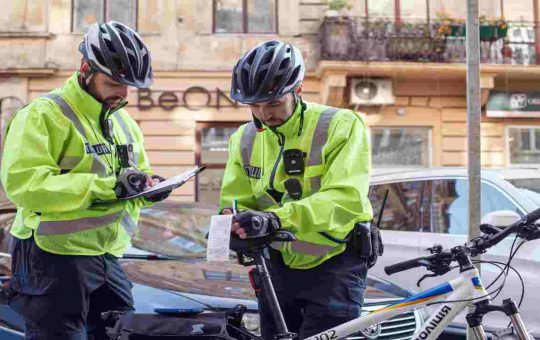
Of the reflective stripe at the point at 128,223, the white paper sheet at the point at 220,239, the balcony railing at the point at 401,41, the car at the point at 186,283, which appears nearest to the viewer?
the white paper sheet at the point at 220,239

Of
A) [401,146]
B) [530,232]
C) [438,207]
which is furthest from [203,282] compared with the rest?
[401,146]

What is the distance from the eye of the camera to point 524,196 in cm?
504

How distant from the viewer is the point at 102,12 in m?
14.2

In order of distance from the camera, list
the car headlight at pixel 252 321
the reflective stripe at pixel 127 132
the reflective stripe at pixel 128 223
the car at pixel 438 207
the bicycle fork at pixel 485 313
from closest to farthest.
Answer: the bicycle fork at pixel 485 313, the reflective stripe at pixel 128 223, the reflective stripe at pixel 127 132, the car headlight at pixel 252 321, the car at pixel 438 207

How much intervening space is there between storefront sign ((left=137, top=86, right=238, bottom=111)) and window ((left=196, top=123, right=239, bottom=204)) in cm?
42

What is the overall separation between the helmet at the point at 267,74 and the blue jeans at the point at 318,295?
0.63m

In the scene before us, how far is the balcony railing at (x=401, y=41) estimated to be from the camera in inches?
534

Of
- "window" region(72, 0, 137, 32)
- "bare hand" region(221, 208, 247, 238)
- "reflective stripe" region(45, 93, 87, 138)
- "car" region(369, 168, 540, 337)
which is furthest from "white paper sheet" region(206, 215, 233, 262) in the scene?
"window" region(72, 0, 137, 32)

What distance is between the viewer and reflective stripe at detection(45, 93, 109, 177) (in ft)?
8.63

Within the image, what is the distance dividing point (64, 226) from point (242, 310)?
715 millimetres

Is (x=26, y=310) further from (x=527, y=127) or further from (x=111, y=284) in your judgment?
(x=527, y=127)

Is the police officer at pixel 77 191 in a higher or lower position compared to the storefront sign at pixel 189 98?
lower

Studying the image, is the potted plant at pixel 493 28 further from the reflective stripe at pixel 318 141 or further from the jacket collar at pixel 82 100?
the jacket collar at pixel 82 100

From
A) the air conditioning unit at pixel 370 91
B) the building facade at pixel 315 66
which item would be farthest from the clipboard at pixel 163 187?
the air conditioning unit at pixel 370 91
